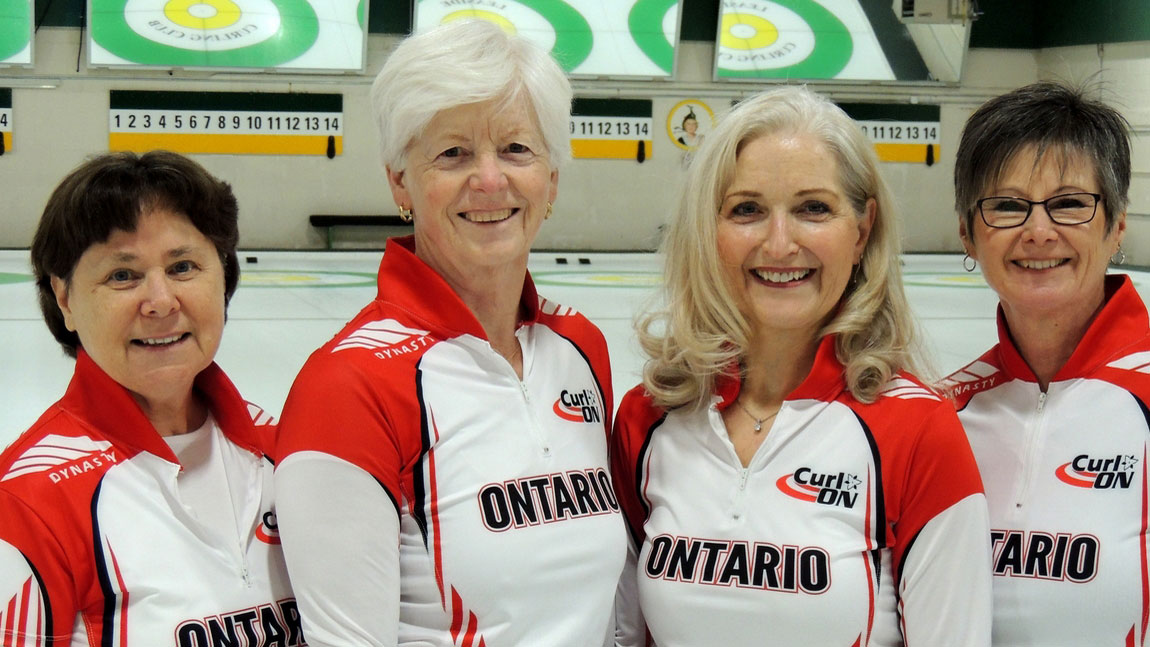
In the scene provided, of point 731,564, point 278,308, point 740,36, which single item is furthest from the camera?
point 740,36

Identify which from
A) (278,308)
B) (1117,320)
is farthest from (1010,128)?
(278,308)

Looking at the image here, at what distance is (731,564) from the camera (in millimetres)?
1600

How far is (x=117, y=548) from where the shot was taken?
1.40 m

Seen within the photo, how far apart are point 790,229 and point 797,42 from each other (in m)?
12.3

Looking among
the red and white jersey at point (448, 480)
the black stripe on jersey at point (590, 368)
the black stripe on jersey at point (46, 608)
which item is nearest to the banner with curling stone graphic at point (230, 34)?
the black stripe on jersey at point (590, 368)

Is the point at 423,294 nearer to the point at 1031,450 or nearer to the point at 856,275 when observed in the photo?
the point at 856,275

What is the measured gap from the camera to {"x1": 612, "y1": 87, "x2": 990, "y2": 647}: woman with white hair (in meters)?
1.53

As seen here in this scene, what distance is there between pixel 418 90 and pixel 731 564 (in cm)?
82

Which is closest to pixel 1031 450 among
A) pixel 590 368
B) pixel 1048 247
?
pixel 1048 247

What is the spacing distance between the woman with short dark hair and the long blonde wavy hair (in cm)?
68

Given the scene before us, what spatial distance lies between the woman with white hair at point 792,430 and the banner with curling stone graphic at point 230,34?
36.6 feet

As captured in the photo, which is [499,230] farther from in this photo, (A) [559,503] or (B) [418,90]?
(A) [559,503]

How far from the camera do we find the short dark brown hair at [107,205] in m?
1.49

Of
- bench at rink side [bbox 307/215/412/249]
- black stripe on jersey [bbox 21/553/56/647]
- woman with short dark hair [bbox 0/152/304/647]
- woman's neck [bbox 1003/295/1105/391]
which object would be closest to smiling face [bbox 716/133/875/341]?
woman's neck [bbox 1003/295/1105/391]
